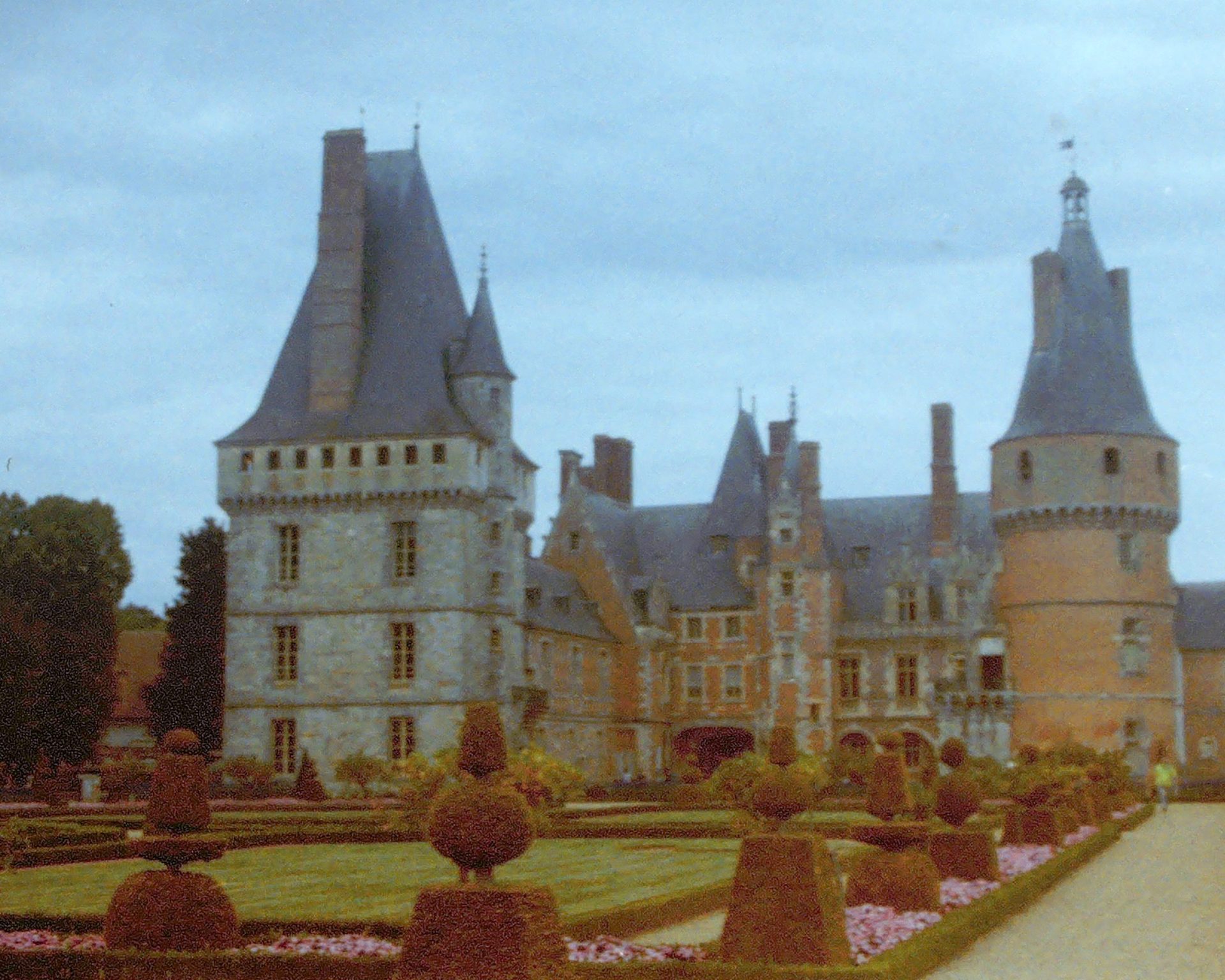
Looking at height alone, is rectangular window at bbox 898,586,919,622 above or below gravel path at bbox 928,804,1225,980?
above

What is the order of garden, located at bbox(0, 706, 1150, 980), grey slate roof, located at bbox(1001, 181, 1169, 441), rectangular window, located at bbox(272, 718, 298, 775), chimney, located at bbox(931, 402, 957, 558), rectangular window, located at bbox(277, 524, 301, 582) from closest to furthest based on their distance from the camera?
garden, located at bbox(0, 706, 1150, 980) < rectangular window, located at bbox(272, 718, 298, 775) < rectangular window, located at bbox(277, 524, 301, 582) < grey slate roof, located at bbox(1001, 181, 1169, 441) < chimney, located at bbox(931, 402, 957, 558)

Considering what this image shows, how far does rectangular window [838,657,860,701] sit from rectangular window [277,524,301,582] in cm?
1859

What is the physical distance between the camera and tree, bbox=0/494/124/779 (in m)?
42.8

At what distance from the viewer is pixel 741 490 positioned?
60906 millimetres

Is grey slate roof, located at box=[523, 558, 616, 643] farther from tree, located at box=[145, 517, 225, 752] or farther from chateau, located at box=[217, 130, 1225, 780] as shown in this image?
tree, located at box=[145, 517, 225, 752]

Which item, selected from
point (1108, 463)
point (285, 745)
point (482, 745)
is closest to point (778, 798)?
point (482, 745)

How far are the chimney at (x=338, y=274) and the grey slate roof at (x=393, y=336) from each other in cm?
46

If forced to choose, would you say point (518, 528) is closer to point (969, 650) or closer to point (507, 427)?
point (507, 427)

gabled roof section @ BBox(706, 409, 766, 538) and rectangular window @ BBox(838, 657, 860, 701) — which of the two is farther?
gabled roof section @ BBox(706, 409, 766, 538)

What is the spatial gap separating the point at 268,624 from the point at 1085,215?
27.4 m

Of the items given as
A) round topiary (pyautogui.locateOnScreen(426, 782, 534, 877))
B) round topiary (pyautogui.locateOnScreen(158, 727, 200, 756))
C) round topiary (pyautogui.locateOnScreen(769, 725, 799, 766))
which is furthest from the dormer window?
round topiary (pyautogui.locateOnScreen(426, 782, 534, 877))

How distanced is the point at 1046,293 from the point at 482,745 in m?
46.0

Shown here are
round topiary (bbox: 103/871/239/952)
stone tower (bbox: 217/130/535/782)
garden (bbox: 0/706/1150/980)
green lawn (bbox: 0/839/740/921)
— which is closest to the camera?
garden (bbox: 0/706/1150/980)

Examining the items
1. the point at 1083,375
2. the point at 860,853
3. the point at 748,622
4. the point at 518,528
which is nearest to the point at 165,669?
the point at 518,528
